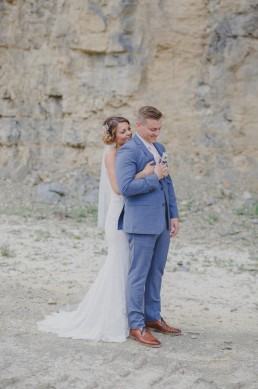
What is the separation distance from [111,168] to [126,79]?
7.39m

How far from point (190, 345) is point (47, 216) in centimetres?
603

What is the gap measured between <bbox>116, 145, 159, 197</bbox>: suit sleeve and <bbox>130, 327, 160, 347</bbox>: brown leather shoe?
3.56 ft

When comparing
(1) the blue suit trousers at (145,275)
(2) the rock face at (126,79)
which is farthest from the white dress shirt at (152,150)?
(2) the rock face at (126,79)

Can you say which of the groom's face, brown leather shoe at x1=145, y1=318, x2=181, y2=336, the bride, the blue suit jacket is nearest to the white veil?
the bride

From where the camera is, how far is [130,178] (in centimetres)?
530

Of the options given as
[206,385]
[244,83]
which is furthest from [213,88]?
[206,385]

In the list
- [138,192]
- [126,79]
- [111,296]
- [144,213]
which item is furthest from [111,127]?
[126,79]

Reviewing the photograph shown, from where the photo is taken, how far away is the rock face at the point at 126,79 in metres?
12.2

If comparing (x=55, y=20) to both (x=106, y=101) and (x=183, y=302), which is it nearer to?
(x=106, y=101)

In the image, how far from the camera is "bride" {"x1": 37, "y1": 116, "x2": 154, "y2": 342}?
5.54 m

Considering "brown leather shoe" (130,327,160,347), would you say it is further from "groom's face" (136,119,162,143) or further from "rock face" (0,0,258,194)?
"rock face" (0,0,258,194)

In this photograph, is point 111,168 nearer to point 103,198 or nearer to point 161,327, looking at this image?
point 103,198

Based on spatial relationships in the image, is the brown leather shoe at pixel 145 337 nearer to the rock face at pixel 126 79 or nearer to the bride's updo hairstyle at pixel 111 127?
the bride's updo hairstyle at pixel 111 127

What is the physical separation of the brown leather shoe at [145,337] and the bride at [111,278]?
99 mm
